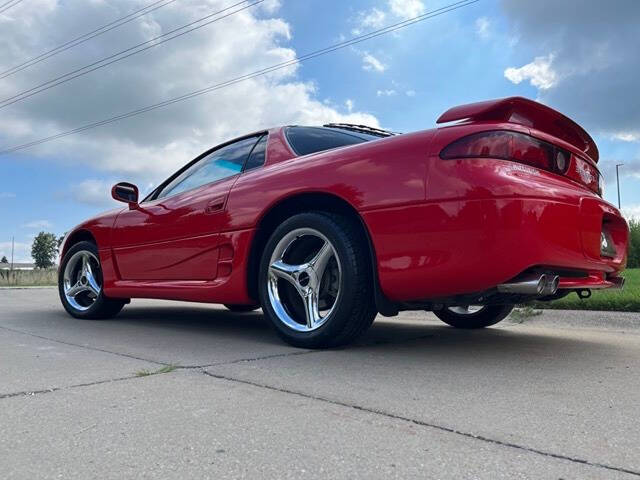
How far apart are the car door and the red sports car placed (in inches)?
0.6

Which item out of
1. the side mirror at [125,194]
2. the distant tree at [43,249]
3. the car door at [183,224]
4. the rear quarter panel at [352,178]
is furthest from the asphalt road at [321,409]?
the distant tree at [43,249]

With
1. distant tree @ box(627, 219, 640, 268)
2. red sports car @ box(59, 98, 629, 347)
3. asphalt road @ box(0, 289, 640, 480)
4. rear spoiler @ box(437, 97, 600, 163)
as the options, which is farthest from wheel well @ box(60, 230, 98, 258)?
distant tree @ box(627, 219, 640, 268)

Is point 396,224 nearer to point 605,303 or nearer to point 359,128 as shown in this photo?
point 359,128

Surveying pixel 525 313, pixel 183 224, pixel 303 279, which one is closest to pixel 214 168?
pixel 183 224

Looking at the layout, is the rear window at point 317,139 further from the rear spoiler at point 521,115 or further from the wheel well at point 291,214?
the rear spoiler at point 521,115

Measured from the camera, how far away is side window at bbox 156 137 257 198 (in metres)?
4.09

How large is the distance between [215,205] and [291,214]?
2.07 ft

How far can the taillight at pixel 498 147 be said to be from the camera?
262cm

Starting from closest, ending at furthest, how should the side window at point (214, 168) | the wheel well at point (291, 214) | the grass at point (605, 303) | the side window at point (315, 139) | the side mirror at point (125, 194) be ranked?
1. the wheel well at point (291, 214)
2. the side window at point (315, 139)
3. the side window at point (214, 168)
4. the grass at point (605, 303)
5. the side mirror at point (125, 194)

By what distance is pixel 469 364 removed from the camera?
2.82 m

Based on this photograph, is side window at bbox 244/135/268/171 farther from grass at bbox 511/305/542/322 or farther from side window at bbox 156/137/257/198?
grass at bbox 511/305/542/322

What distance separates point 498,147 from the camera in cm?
263

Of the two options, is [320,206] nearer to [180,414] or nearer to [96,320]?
[180,414]

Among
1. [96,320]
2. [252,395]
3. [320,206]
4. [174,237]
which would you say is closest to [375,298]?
[320,206]
